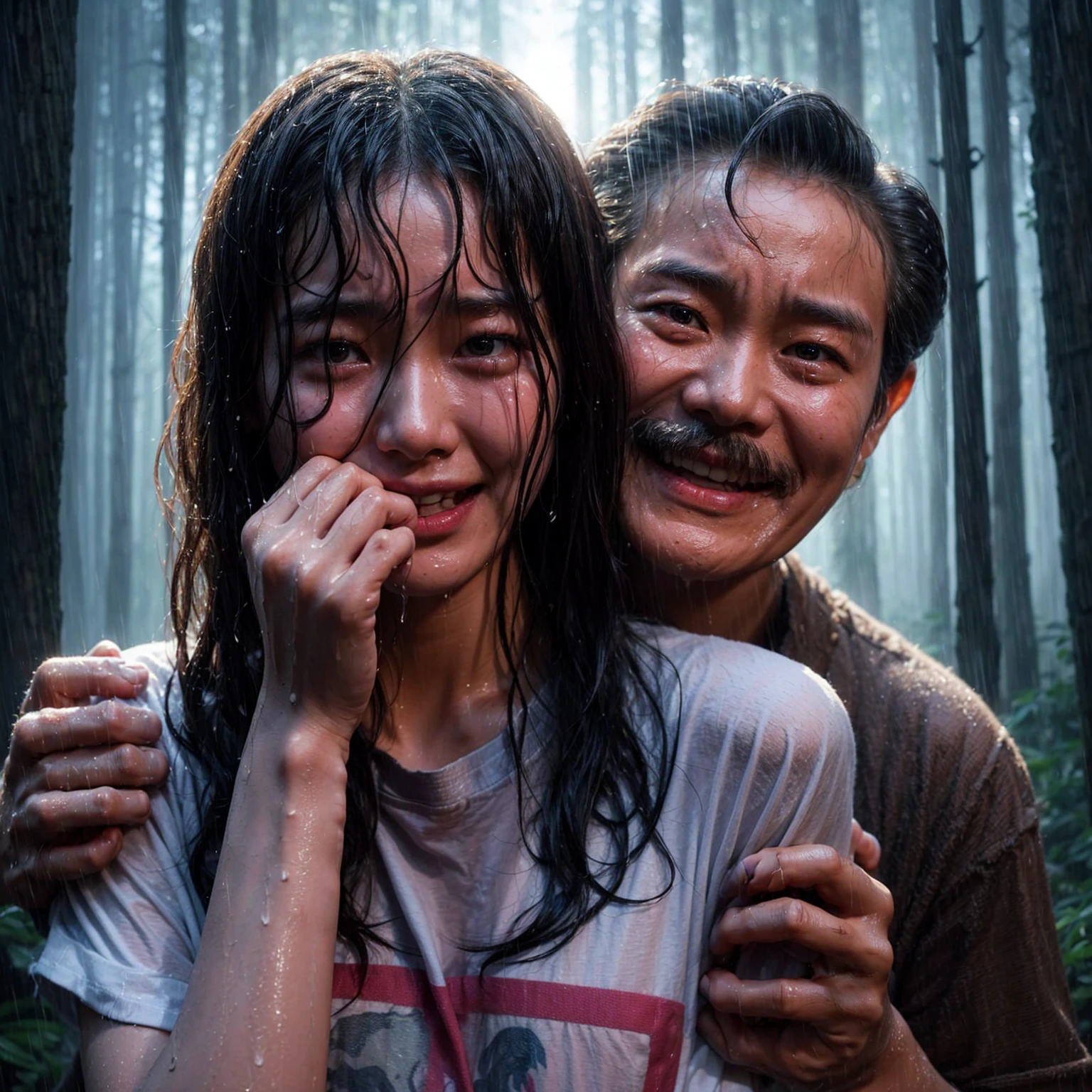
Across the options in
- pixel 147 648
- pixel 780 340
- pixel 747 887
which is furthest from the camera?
pixel 780 340

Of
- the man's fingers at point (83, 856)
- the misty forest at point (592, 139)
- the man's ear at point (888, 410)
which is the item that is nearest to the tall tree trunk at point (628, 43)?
the misty forest at point (592, 139)

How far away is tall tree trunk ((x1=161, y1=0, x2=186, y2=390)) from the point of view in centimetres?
1087

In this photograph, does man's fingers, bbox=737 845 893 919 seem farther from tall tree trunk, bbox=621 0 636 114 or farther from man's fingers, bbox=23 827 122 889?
tall tree trunk, bbox=621 0 636 114

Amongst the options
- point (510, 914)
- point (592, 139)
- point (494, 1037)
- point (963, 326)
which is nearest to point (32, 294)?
point (592, 139)

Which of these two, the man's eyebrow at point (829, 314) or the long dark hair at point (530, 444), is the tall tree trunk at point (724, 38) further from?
the long dark hair at point (530, 444)

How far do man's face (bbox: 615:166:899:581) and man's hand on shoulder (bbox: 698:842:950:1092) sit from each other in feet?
2.42

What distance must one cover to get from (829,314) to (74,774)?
1.48 metres

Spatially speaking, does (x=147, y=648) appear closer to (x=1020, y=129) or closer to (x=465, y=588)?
(x=465, y=588)

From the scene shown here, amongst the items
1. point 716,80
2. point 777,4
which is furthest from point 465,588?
point 777,4

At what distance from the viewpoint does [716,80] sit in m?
2.50

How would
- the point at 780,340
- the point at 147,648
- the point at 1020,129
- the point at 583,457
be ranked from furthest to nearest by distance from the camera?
the point at 1020,129, the point at 780,340, the point at 147,648, the point at 583,457

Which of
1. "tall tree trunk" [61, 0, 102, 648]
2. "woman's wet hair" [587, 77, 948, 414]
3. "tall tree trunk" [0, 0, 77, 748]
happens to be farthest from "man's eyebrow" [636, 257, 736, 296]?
"tall tree trunk" [61, 0, 102, 648]

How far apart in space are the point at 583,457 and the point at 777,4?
19059mm

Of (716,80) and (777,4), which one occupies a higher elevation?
(777,4)
